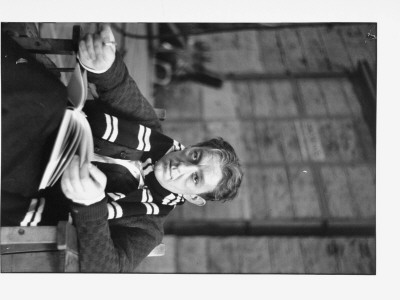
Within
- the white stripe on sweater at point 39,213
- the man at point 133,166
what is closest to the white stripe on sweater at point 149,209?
the man at point 133,166

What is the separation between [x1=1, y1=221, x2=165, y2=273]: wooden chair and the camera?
1167 mm

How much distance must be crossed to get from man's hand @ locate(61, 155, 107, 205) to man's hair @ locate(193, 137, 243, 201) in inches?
10.1

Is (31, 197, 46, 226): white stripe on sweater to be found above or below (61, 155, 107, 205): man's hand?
below

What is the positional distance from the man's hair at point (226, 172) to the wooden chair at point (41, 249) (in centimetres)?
19

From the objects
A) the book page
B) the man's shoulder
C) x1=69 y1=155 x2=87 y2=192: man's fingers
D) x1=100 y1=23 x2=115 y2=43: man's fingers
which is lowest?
the man's shoulder

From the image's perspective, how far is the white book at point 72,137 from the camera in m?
1.20

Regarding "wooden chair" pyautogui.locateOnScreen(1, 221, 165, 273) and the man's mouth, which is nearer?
"wooden chair" pyautogui.locateOnScreen(1, 221, 165, 273)

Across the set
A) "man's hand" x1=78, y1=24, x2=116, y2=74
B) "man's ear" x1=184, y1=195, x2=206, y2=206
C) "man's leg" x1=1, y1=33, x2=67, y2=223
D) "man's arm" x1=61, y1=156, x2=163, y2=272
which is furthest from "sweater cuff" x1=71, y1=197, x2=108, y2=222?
"man's hand" x1=78, y1=24, x2=116, y2=74

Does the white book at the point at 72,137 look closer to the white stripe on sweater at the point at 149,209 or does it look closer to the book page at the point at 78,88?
the book page at the point at 78,88

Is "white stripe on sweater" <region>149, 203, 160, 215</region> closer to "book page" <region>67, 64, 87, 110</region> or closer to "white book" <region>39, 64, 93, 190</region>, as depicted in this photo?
"white book" <region>39, 64, 93, 190</region>

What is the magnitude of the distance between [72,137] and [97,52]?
0.23 meters

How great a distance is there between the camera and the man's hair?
4.18ft
